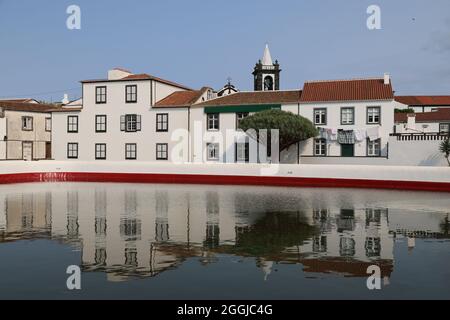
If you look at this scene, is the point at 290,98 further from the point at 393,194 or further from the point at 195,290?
the point at 195,290

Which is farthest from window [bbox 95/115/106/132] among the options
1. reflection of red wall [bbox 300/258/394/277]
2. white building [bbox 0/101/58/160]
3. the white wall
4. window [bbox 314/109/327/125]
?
reflection of red wall [bbox 300/258/394/277]

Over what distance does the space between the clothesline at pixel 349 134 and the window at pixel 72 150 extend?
26.1 metres

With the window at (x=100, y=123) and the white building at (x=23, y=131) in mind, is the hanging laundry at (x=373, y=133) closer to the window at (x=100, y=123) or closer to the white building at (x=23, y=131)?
the window at (x=100, y=123)

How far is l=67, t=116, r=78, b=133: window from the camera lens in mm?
50625

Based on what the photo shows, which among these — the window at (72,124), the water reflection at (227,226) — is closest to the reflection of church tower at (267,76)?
the window at (72,124)

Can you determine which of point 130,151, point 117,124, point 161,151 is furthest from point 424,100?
point 117,124

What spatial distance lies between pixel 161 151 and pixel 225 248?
35259 millimetres

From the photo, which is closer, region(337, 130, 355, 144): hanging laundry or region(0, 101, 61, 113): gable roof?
region(337, 130, 355, 144): hanging laundry

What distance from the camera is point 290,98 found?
148ft

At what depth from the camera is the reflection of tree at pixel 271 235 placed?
12855 mm

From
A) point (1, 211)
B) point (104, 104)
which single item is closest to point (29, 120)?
point (104, 104)

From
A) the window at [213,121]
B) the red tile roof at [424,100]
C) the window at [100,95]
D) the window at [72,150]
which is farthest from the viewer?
the red tile roof at [424,100]

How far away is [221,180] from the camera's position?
1476 inches

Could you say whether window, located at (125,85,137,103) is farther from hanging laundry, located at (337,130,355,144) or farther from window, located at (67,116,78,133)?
hanging laundry, located at (337,130,355,144)
